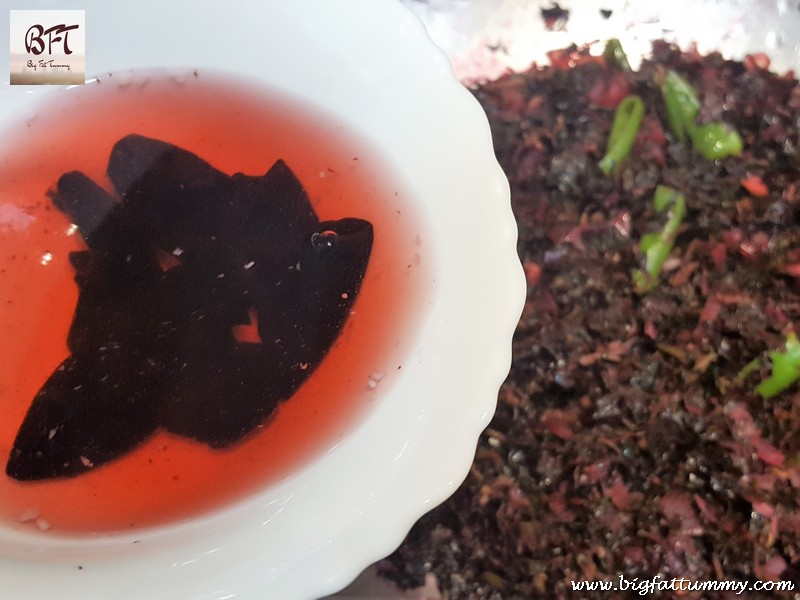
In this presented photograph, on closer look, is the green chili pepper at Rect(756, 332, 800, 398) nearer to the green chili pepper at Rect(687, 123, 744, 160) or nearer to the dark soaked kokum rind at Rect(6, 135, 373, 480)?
the green chili pepper at Rect(687, 123, 744, 160)

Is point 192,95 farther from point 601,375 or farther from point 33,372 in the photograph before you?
point 601,375

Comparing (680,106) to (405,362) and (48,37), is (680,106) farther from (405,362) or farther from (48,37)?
(48,37)

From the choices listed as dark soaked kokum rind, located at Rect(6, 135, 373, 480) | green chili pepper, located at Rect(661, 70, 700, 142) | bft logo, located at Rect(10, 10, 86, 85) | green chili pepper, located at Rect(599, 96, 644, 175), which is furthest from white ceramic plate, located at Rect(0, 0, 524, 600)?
green chili pepper, located at Rect(661, 70, 700, 142)

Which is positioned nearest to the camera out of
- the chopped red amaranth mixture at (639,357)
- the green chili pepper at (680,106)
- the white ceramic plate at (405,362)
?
the white ceramic plate at (405,362)

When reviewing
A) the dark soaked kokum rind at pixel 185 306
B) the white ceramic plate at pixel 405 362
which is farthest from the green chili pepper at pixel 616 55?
the dark soaked kokum rind at pixel 185 306

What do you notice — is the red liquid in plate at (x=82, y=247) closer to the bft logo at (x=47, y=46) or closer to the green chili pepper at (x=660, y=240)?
the bft logo at (x=47, y=46)
